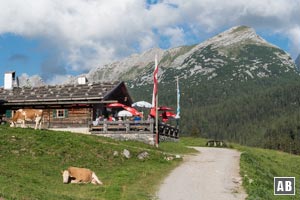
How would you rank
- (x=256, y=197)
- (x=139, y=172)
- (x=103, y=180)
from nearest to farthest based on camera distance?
(x=256, y=197) → (x=103, y=180) → (x=139, y=172)

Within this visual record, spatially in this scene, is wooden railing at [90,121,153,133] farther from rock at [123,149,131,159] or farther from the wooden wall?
rock at [123,149,131,159]

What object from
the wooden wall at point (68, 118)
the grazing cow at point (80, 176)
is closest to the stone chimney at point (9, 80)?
the wooden wall at point (68, 118)

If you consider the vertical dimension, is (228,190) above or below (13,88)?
below

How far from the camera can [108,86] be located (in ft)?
178

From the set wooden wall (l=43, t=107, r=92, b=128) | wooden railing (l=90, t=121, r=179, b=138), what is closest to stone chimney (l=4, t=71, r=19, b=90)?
wooden wall (l=43, t=107, r=92, b=128)

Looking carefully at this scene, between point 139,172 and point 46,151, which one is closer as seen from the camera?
point 139,172

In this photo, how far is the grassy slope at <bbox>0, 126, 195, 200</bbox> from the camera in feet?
59.9

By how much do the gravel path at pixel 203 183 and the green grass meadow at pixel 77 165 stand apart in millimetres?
546

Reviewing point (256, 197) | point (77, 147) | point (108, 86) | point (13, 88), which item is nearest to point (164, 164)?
point (77, 147)

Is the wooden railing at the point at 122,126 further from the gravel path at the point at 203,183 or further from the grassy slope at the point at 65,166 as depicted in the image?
the gravel path at the point at 203,183

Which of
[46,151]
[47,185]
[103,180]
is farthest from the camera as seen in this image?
[46,151]

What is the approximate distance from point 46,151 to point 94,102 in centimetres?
2321

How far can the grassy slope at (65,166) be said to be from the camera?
18.2 metres

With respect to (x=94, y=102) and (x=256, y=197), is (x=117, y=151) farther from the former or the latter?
(x=94, y=102)
